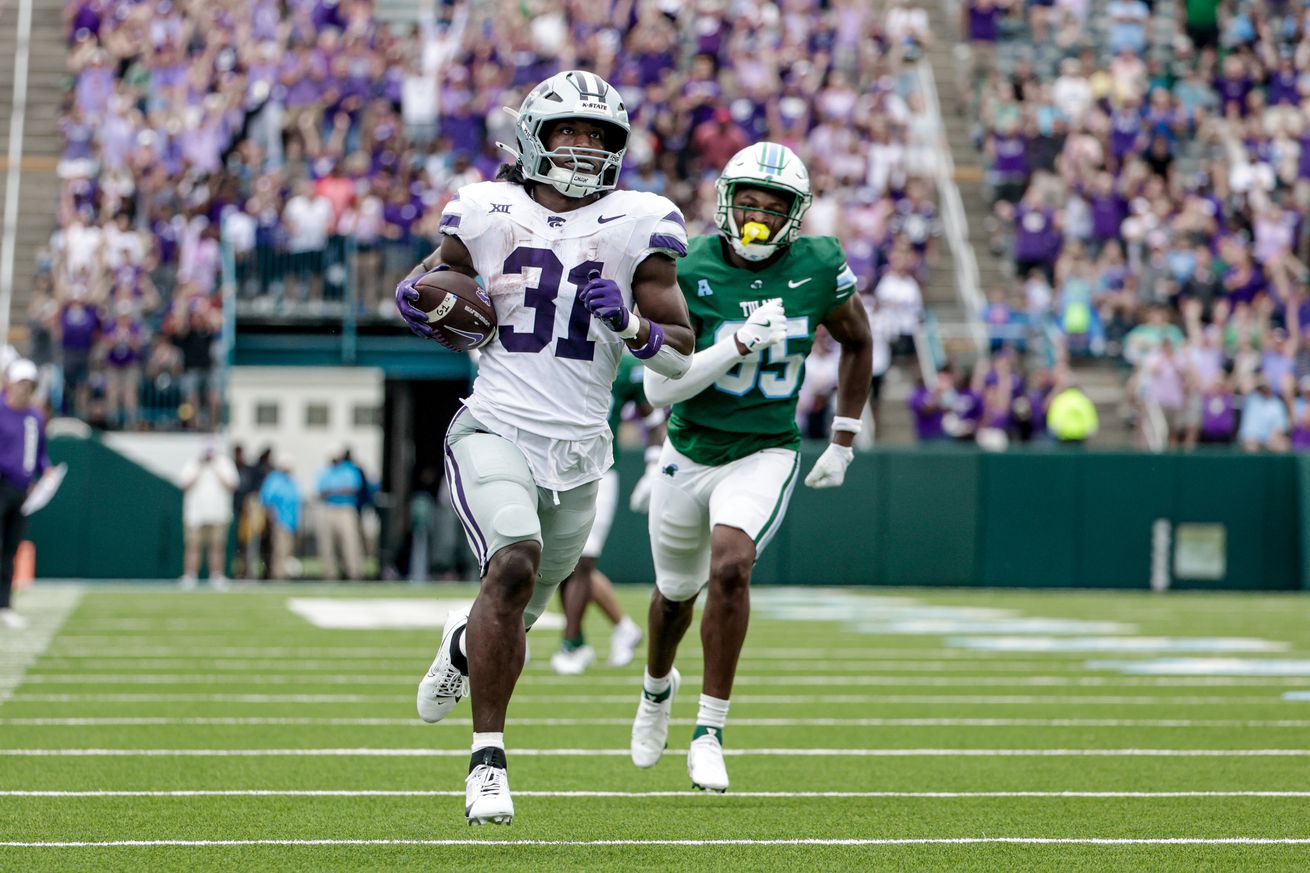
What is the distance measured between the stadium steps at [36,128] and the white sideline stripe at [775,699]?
12620 millimetres

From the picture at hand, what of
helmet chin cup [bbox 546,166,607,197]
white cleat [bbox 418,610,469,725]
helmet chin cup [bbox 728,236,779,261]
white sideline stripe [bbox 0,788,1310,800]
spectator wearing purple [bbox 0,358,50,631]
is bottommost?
white sideline stripe [bbox 0,788,1310,800]

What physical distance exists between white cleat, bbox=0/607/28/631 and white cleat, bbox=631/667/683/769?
772 cm

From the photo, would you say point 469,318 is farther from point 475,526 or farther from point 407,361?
point 407,361

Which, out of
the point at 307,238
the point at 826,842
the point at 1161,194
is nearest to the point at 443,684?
the point at 826,842

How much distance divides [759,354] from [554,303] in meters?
1.24

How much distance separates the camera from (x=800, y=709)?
31.1 ft

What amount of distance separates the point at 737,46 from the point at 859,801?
18.3 m

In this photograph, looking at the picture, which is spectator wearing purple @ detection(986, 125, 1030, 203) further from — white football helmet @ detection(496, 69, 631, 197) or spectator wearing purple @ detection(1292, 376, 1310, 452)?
white football helmet @ detection(496, 69, 631, 197)

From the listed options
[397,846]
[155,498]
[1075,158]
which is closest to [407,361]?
[155,498]

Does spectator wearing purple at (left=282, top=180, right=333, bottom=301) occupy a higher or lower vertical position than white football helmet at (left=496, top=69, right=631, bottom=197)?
higher

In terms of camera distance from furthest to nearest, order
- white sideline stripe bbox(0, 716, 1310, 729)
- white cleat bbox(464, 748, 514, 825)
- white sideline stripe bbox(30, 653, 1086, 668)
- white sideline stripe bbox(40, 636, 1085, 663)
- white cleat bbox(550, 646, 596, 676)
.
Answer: white sideline stripe bbox(40, 636, 1085, 663), white sideline stripe bbox(30, 653, 1086, 668), white cleat bbox(550, 646, 596, 676), white sideline stripe bbox(0, 716, 1310, 729), white cleat bbox(464, 748, 514, 825)

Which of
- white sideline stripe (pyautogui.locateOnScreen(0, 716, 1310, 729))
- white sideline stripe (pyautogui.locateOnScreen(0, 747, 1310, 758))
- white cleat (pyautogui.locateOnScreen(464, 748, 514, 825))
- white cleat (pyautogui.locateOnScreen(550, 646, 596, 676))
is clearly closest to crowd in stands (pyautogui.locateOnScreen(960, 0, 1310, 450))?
white cleat (pyautogui.locateOnScreen(550, 646, 596, 676))

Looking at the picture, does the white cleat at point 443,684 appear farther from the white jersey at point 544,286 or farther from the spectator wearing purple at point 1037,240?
the spectator wearing purple at point 1037,240

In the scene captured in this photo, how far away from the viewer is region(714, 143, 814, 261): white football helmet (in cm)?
704
